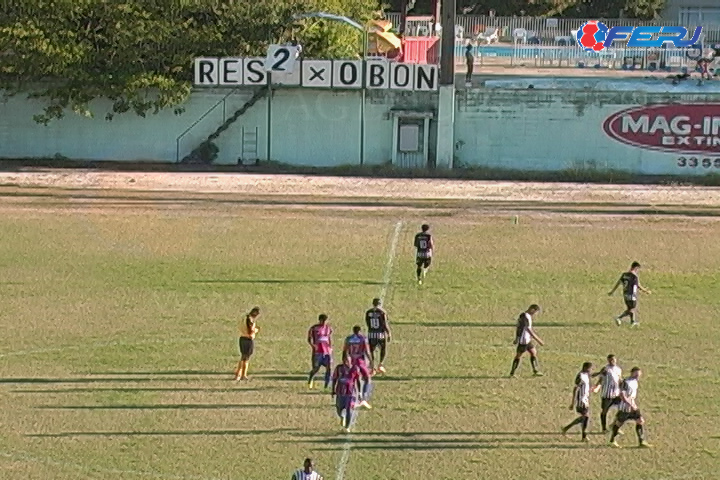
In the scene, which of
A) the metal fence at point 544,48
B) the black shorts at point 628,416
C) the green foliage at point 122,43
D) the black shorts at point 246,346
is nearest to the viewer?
the black shorts at point 628,416

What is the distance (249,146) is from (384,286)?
18.4 metres

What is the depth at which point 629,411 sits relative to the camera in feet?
62.0

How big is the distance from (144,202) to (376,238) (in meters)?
8.63

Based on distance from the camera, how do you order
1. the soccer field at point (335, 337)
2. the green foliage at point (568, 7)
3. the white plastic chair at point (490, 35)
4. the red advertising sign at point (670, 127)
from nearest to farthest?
the soccer field at point (335, 337), the red advertising sign at point (670, 127), the white plastic chair at point (490, 35), the green foliage at point (568, 7)

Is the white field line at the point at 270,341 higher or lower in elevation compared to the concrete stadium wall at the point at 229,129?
lower

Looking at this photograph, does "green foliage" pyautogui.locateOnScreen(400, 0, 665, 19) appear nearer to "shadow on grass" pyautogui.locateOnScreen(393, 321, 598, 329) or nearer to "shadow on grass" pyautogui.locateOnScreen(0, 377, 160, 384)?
"shadow on grass" pyautogui.locateOnScreen(393, 321, 598, 329)

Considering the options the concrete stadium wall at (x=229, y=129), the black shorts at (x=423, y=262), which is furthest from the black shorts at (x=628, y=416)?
the concrete stadium wall at (x=229, y=129)

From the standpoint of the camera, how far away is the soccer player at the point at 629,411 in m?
18.9

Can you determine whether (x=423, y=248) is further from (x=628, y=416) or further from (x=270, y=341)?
(x=628, y=416)

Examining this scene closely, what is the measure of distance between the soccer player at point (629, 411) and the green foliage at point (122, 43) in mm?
28550

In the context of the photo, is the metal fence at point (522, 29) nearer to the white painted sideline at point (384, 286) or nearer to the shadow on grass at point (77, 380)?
the white painted sideline at point (384, 286)

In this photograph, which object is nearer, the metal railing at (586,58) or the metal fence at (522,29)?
the metal railing at (586,58)

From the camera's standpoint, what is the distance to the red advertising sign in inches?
1738

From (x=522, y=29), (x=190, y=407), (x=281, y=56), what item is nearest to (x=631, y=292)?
(x=190, y=407)
